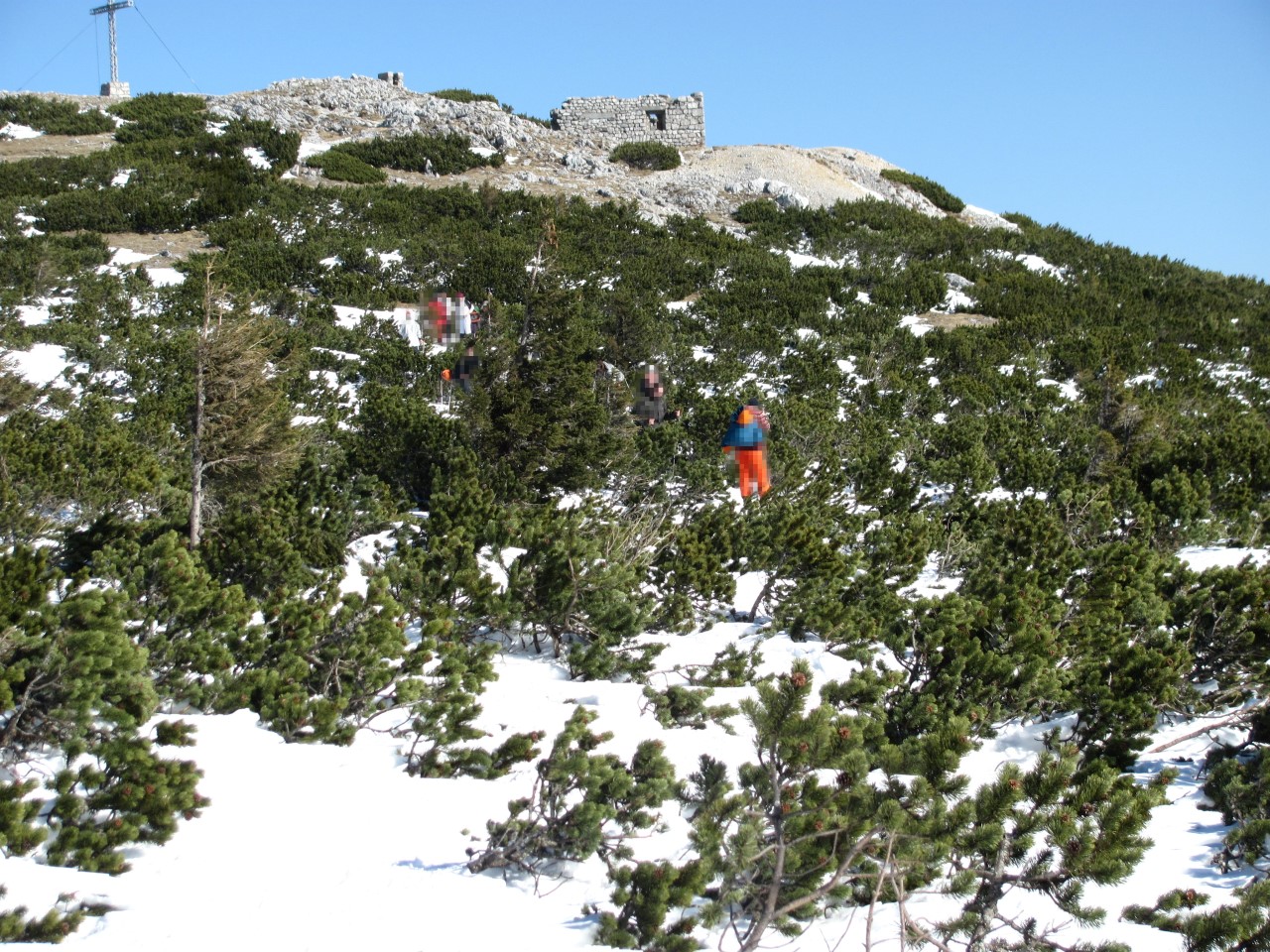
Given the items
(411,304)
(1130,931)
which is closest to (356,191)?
(411,304)

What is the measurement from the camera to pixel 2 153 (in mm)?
25031

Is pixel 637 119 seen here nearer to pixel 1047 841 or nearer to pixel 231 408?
pixel 231 408

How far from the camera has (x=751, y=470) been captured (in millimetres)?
9453

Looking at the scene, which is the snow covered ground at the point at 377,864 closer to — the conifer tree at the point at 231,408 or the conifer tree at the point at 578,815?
the conifer tree at the point at 578,815

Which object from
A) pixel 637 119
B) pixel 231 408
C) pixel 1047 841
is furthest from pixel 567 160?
pixel 1047 841

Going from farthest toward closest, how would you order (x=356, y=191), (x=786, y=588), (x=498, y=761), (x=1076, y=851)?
(x=356, y=191) → (x=786, y=588) → (x=498, y=761) → (x=1076, y=851)

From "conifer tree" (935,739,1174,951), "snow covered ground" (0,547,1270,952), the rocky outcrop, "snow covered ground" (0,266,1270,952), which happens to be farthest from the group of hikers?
the rocky outcrop

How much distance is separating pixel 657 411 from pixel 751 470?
263 cm

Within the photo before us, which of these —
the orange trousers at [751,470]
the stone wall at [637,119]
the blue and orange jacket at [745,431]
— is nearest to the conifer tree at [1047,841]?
the blue and orange jacket at [745,431]

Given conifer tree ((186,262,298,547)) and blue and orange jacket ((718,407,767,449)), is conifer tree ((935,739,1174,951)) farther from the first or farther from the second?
blue and orange jacket ((718,407,767,449))

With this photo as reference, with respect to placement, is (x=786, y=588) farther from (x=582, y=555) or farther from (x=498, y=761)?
(x=498, y=761)

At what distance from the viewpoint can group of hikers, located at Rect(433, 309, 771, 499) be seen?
362 inches

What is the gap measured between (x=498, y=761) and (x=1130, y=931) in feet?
8.92

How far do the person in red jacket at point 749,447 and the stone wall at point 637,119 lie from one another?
28.2 metres
